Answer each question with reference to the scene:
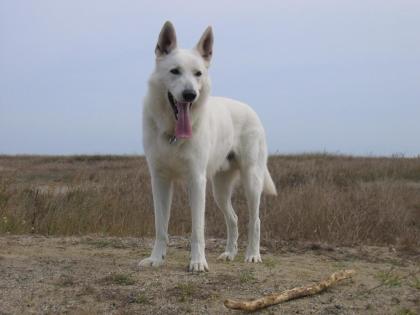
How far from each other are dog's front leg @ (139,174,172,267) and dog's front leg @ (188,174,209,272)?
0.31 m

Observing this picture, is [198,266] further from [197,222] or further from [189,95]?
[189,95]

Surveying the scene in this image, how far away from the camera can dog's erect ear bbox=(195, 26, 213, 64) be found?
527 cm

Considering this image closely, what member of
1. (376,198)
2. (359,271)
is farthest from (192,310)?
(376,198)

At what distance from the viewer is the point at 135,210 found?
9203mm

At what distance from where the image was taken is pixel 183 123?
4.96 m

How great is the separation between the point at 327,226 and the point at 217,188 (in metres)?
2.55

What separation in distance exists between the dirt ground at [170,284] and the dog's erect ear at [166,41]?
1923mm

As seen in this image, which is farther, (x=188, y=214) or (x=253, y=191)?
(x=188, y=214)

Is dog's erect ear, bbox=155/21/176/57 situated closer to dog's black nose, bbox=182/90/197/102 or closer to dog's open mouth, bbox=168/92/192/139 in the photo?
dog's open mouth, bbox=168/92/192/139

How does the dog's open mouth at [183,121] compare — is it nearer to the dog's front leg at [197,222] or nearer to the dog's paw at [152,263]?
the dog's front leg at [197,222]

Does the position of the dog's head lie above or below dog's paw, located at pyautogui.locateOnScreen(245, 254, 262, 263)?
above

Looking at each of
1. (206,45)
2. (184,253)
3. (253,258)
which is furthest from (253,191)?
(206,45)

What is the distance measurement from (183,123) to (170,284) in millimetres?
1367

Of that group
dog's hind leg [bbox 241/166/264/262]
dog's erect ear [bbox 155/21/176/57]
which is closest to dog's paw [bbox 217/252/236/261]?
dog's hind leg [bbox 241/166/264/262]
